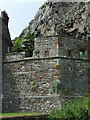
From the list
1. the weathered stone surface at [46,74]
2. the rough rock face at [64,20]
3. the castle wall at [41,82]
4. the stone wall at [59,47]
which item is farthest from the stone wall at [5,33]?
the rough rock face at [64,20]

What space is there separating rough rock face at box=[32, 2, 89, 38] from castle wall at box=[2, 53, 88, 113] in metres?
6.03

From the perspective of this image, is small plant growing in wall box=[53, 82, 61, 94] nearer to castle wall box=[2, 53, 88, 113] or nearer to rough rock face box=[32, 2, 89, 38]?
castle wall box=[2, 53, 88, 113]

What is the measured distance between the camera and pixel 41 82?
11.0 meters

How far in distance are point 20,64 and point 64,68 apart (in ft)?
9.54

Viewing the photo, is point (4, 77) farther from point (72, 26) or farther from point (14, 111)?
point (72, 26)

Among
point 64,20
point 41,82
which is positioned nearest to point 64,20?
point 64,20

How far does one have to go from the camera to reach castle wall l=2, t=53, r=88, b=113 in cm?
1068

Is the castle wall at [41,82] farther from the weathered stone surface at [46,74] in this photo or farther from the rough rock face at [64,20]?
the rough rock face at [64,20]

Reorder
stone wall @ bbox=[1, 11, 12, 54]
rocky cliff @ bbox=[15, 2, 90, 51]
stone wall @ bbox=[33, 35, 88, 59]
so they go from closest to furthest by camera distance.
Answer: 1. stone wall @ bbox=[33, 35, 88, 59]
2. stone wall @ bbox=[1, 11, 12, 54]
3. rocky cliff @ bbox=[15, 2, 90, 51]

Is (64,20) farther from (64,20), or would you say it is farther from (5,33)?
(5,33)

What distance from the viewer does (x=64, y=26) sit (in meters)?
17.7

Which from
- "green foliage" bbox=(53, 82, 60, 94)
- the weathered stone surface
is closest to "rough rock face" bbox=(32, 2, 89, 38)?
the weathered stone surface

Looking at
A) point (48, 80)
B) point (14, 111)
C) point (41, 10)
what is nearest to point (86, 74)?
point (48, 80)

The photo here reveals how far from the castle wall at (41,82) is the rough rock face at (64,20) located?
603 cm
